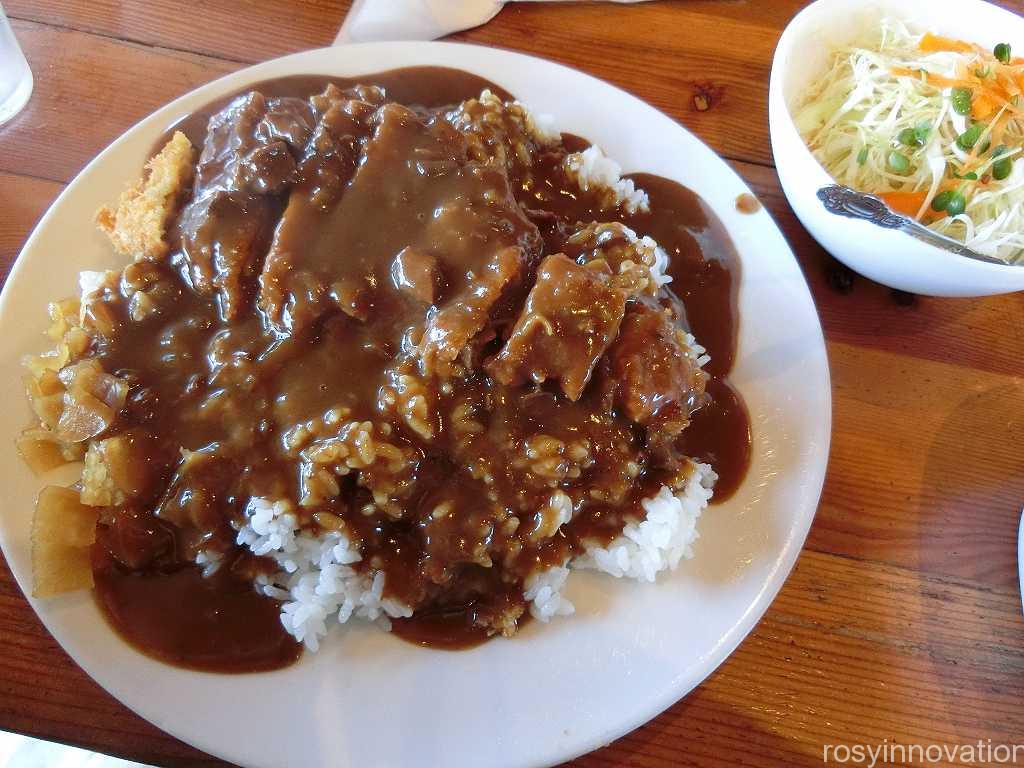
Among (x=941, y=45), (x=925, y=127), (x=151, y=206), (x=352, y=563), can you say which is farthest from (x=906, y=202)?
(x=151, y=206)

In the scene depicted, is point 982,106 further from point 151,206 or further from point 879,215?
point 151,206

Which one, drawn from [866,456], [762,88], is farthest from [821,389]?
[762,88]

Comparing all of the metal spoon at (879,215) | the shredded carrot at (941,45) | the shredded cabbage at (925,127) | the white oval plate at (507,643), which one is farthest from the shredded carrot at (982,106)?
the white oval plate at (507,643)

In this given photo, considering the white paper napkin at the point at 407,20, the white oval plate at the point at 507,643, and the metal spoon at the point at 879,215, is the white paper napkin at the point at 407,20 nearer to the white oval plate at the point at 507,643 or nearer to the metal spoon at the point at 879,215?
the white oval plate at the point at 507,643

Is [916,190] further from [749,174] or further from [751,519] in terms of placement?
[751,519]

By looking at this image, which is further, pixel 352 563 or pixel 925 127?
pixel 925 127
